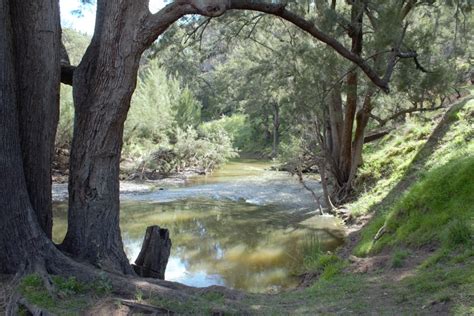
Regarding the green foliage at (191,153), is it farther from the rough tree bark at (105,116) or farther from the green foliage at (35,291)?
the green foliage at (35,291)

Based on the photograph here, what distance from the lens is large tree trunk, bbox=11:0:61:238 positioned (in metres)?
4.94

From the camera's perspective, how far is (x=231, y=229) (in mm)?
13305

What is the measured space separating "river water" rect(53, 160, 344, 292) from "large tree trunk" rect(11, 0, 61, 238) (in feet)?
14.6

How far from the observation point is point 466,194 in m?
7.04

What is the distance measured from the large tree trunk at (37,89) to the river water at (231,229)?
4460 millimetres

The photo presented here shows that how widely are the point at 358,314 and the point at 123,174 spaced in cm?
2002

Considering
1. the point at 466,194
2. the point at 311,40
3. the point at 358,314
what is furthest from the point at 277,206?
the point at 358,314

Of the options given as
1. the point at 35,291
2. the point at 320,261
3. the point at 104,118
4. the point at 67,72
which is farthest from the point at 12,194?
the point at 320,261

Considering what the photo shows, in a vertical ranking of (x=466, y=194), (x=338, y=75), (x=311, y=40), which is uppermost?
(x=311, y=40)

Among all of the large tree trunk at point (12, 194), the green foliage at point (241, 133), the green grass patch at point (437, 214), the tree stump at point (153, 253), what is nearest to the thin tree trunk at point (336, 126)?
the green grass patch at point (437, 214)

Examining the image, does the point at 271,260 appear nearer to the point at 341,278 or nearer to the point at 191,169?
the point at 341,278

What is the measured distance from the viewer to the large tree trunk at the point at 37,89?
4.94 metres

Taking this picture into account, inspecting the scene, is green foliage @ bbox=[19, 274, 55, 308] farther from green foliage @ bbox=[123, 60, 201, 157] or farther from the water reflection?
green foliage @ bbox=[123, 60, 201, 157]

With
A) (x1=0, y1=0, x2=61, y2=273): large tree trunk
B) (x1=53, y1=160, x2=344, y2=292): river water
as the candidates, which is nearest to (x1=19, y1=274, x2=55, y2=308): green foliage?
(x1=0, y1=0, x2=61, y2=273): large tree trunk
